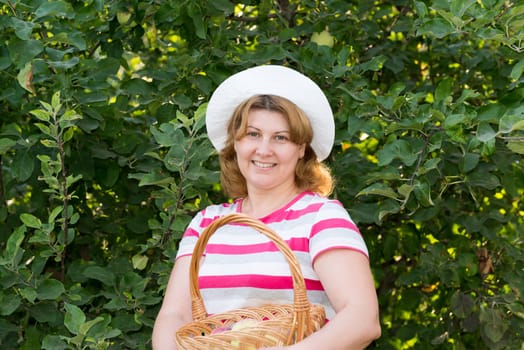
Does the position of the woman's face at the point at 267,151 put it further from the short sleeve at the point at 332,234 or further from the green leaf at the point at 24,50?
the green leaf at the point at 24,50

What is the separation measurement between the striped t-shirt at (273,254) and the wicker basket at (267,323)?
5cm

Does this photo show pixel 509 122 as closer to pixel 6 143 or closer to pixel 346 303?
pixel 346 303

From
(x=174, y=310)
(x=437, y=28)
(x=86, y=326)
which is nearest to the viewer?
(x=174, y=310)

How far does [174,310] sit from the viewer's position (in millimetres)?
2070

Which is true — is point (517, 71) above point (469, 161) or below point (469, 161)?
above

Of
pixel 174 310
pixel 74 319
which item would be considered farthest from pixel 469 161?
pixel 74 319

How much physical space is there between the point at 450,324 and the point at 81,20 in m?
1.56

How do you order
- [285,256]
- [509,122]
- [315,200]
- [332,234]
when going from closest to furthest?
[285,256] → [332,234] → [315,200] → [509,122]

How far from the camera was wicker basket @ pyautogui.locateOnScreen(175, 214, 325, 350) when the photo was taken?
1721 mm

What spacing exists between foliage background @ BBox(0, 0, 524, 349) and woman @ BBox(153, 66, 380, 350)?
40 cm

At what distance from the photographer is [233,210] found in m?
2.14

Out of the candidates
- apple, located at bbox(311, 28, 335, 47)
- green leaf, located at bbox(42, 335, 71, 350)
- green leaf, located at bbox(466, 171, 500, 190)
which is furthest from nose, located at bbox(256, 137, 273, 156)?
apple, located at bbox(311, 28, 335, 47)

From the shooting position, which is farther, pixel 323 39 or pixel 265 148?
pixel 323 39

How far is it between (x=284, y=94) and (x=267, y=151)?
117 millimetres
